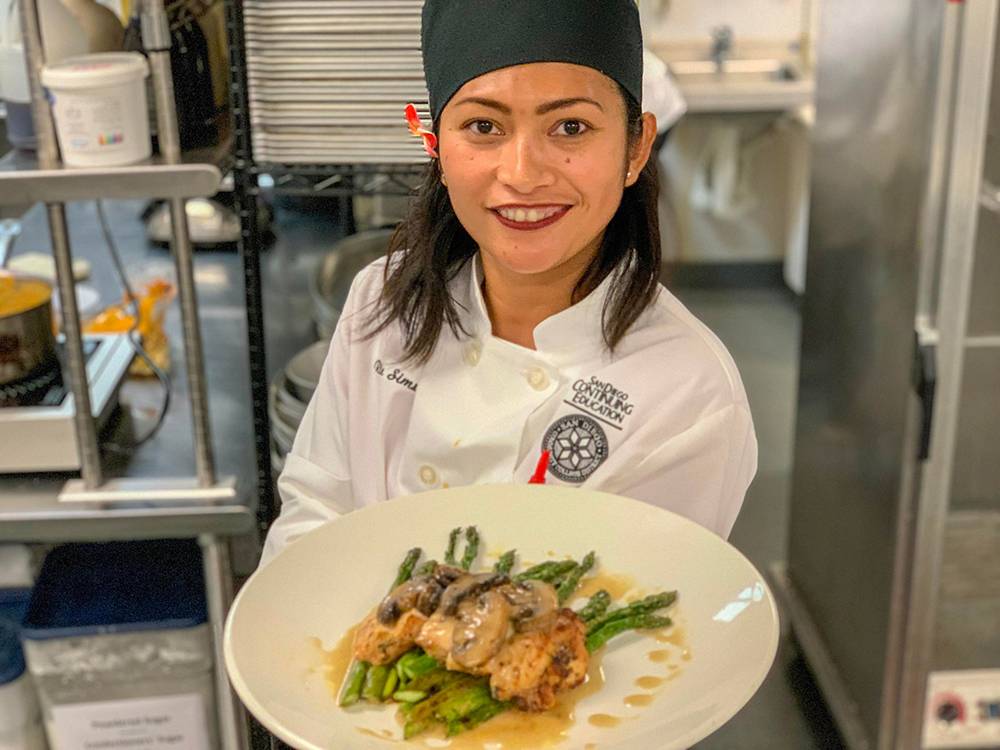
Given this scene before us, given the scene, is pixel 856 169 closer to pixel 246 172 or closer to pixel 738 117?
pixel 246 172

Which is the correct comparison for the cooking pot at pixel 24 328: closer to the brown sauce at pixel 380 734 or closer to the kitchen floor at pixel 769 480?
the brown sauce at pixel 380 734

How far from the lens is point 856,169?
2.36 metres

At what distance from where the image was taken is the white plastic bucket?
1.57 metres

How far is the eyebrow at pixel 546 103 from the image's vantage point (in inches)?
40.0

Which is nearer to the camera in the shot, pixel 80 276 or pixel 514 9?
pixel 514 9

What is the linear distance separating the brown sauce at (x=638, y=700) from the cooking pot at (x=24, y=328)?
125cm

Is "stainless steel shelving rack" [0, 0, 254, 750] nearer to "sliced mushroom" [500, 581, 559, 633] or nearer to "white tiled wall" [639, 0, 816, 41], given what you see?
"sliced mushroom" [500, 581, 559, 633]

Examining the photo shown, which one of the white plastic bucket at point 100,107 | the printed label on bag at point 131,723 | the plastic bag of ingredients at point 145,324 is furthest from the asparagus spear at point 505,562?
the plastic bag of ingredients at point 145,324

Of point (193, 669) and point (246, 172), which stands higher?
point (246, 172)

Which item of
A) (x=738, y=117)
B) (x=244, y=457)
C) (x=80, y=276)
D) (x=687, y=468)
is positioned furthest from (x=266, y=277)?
(x=738, y=117)

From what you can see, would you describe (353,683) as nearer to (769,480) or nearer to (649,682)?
(649,682)

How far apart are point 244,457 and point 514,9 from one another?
43.4 inches

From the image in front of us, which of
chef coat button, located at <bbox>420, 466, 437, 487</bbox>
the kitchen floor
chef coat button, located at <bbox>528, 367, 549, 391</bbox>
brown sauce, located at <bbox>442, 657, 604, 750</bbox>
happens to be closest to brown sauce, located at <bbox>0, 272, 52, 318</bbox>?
chef coat button, located at <bbox>420, 466, 437, 487</bbox>

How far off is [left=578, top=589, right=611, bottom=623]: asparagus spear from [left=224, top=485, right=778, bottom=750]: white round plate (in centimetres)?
3
